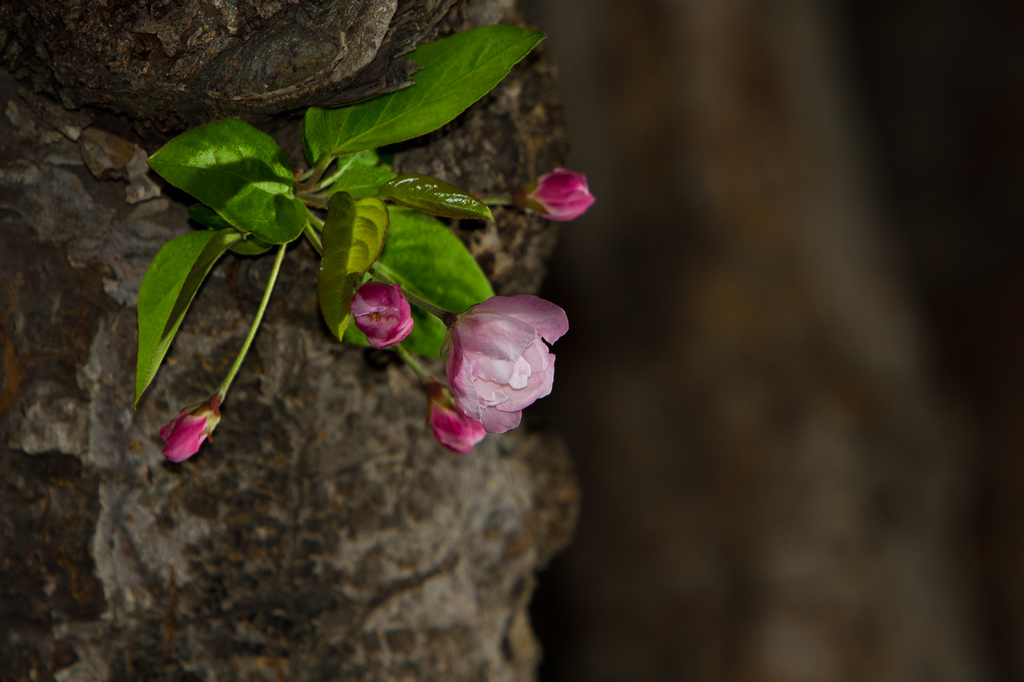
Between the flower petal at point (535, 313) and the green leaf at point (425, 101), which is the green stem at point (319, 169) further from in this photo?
the flower petal at point (535, 313)

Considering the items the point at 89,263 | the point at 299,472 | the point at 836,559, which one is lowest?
the point at 836,559

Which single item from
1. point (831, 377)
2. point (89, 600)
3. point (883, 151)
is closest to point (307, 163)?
point (89, 600)

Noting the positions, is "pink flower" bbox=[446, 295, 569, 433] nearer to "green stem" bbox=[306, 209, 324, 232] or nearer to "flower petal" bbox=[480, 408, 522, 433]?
"flower petal" bbox=[480, 408, 522, 433]

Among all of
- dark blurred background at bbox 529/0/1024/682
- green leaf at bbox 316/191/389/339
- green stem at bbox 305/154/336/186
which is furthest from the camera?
dark blurred background at bbox 529/0/1024/682

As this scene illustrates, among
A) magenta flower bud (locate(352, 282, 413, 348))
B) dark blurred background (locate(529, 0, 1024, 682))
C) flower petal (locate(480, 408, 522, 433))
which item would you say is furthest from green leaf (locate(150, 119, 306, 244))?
dark blurred background (locate(529, 0, 1024, 682))

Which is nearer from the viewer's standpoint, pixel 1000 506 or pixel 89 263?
pixel 89 263

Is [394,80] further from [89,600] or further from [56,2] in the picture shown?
[89,600]

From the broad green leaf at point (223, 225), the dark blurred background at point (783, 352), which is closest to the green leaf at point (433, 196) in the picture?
the broad green leaf at point (223, 225)
